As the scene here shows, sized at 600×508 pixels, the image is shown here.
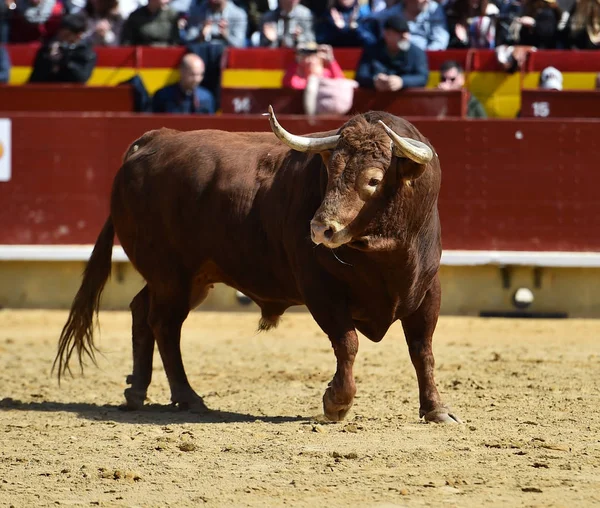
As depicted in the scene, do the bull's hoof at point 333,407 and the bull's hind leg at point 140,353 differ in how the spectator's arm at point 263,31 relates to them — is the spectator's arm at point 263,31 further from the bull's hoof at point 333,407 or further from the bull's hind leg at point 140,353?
the bull's hoof at point 333,407

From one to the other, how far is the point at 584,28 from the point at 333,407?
5.28 m

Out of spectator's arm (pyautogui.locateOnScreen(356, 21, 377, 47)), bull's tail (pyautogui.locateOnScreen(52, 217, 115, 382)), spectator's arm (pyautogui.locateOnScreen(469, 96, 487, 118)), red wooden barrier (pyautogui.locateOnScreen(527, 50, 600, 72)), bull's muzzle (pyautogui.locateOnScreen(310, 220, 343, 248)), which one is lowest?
bull's tail (pyautogui.locateOnScreen(52, 217, 115, 382))

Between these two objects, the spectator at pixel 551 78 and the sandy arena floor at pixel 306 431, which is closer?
the sandy arena floor at pixel 306 431

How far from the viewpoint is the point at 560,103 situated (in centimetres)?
953

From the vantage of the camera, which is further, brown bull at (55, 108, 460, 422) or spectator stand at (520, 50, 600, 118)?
spectator stand at (520, 50, 600, 118)

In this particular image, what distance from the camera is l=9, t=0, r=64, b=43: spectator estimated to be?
11094mm

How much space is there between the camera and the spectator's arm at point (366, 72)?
31.5ft

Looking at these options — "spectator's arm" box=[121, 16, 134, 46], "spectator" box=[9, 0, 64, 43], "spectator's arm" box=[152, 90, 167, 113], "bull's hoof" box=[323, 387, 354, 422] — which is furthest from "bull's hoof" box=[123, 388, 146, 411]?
"spectator" box=[9, 0, 64, 43]

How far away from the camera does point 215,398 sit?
6.59 meters

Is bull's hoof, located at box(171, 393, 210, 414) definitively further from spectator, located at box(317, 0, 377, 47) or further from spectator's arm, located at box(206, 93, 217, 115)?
spectator, located at box(317, 0, 377, 47)

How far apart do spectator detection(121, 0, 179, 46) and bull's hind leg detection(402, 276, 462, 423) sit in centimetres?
570

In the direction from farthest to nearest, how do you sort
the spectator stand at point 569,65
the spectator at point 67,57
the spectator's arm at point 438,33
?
1. the spectator at point 67,57
2. the spectator's arm at point 438,33
3. the spectator stand at point 569,65

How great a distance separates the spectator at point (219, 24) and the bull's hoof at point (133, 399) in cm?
472

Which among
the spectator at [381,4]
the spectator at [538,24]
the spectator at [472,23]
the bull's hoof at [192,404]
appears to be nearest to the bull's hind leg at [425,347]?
the bull's hoof at [192,404]
